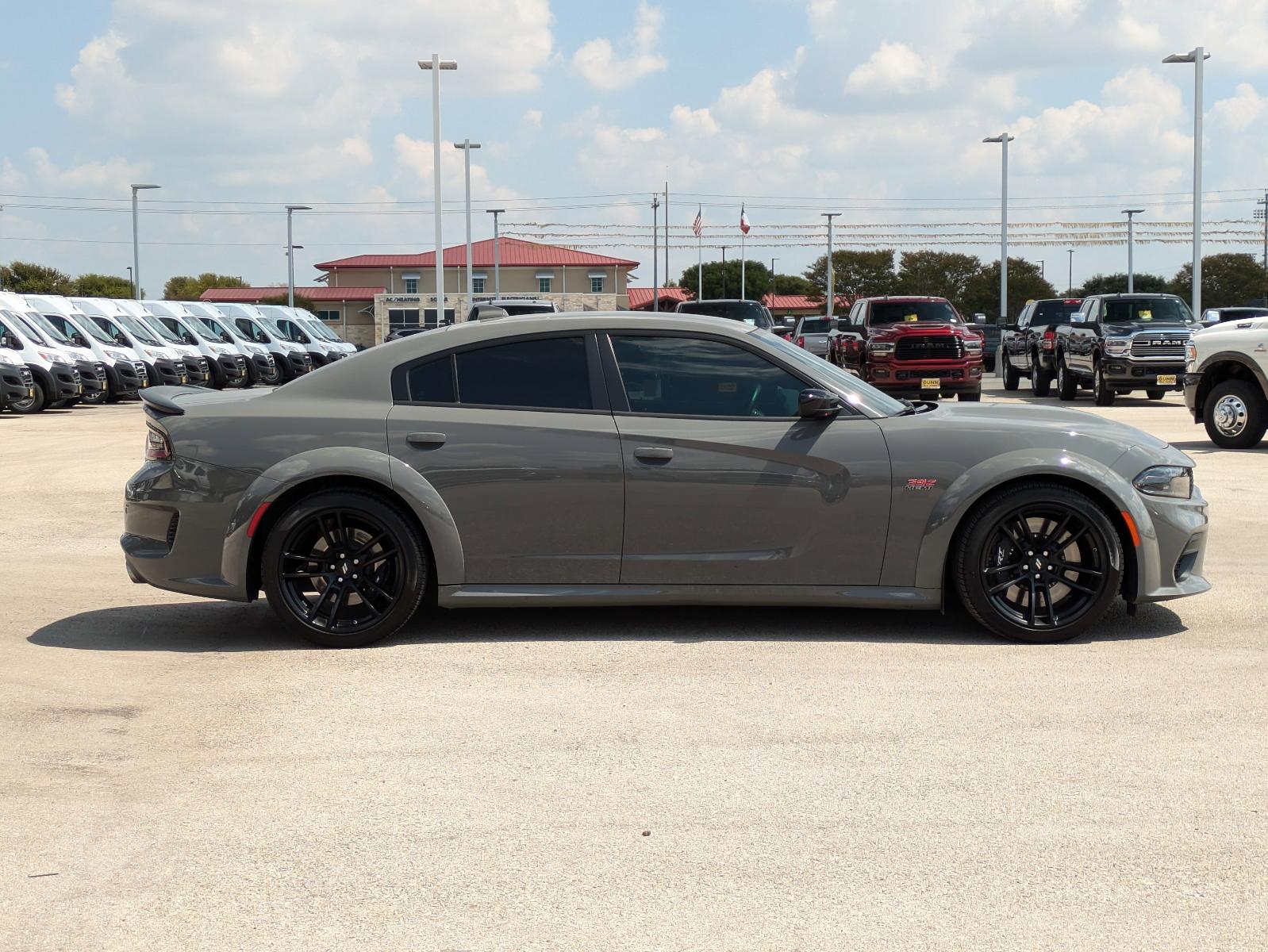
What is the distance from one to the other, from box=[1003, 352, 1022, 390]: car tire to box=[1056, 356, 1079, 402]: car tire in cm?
455

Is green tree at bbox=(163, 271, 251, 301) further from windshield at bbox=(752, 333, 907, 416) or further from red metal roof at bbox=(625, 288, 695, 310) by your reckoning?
windshield at bbox=(752, 333, 907, 416)

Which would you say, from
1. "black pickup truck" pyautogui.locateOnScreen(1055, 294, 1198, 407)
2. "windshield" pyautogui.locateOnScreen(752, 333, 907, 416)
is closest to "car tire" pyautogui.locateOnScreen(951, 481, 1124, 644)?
"windshield" pyautogui.locateOnScreen(752, 333, 907, 416)

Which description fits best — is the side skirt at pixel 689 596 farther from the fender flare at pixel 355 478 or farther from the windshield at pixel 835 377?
the windshield at pixel 835 377

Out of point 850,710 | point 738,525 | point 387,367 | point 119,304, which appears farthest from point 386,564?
point 119,304

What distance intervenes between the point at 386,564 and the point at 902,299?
22.7 metres

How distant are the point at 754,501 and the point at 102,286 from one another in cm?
12350

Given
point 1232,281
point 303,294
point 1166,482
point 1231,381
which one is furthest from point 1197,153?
point 303,294

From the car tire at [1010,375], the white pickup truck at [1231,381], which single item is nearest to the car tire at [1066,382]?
the car tire at [1010,375]

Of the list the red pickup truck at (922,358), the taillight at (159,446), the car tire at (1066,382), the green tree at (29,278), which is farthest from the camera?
the green tree at (29,278)

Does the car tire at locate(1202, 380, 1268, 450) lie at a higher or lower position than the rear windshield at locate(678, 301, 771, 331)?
lower

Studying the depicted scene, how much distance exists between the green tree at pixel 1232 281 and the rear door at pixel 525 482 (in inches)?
3821

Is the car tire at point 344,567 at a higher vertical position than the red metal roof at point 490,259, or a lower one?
lower

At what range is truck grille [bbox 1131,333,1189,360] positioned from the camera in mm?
25594

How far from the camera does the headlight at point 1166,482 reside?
6.78 m
